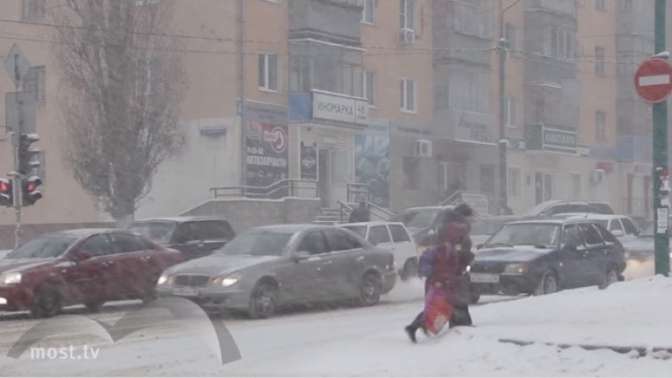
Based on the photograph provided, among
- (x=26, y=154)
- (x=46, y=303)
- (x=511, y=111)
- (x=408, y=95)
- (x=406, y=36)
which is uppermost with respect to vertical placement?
(x=406, y=36)

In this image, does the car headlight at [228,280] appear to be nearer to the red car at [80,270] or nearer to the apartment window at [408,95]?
the red car at [80,270]

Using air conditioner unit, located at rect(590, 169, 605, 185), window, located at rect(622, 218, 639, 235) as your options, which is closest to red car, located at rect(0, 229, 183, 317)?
window, located at rect(622, 218, 639, 235)

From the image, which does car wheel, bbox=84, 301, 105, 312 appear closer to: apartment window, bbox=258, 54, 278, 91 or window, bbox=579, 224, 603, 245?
window, bbox=579, 224, 603, 245

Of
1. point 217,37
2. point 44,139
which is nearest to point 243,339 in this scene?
point 217,37

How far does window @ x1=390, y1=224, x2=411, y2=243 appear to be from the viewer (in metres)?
Answer: 27.0

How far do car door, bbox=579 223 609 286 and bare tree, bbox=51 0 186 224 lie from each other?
1477 centimetres

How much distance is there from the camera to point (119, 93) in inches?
1272

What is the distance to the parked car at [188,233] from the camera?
2394 cm

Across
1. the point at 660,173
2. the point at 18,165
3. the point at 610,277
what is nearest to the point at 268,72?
the point at 18,165

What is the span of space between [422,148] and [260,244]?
28.1 meters

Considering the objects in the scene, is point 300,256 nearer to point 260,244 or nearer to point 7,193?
point 260,244

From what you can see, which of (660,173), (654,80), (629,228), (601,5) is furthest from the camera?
(601,5)

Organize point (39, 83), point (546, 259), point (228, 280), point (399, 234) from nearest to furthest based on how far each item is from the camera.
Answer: point (228, 280) → point (546, 259) → point (399, 234) → point (39, 83)

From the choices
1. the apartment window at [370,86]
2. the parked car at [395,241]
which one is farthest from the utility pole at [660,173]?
the apartment window at [370,86]
